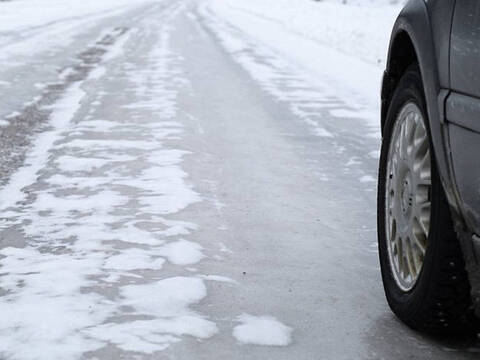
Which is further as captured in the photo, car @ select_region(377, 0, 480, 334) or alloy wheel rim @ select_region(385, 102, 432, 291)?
alloy wheel rim @ select_region(385, 102, 432, 291)

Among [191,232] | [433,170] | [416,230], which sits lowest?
[191,232]

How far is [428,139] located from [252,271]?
46.7 inches

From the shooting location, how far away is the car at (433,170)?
94.0 inches

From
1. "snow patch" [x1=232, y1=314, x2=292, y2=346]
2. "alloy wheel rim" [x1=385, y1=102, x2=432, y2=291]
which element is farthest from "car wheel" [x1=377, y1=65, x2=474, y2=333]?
"snow patch" [x1=232, y1=314, x2=292, y2=346]

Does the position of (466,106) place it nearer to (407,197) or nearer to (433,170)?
(433,170)

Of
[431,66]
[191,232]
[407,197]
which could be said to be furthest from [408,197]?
Result: [191,232]

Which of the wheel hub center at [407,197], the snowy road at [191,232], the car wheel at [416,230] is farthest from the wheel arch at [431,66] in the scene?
the snowy road at [191,232]

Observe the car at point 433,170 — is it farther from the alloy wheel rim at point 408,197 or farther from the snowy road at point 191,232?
the snowy road at point 191,232

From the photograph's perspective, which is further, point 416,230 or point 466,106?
point 416,230

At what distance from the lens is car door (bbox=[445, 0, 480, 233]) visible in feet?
7.61

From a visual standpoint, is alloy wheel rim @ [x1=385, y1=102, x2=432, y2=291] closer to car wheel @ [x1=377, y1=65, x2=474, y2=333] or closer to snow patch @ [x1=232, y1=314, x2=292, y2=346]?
car wheel @ [x1=377, y1=65, x2=474, y2=333]

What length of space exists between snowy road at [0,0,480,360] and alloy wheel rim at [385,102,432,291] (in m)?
0.25

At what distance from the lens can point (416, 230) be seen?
2861 millimetres

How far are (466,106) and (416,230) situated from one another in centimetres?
62
